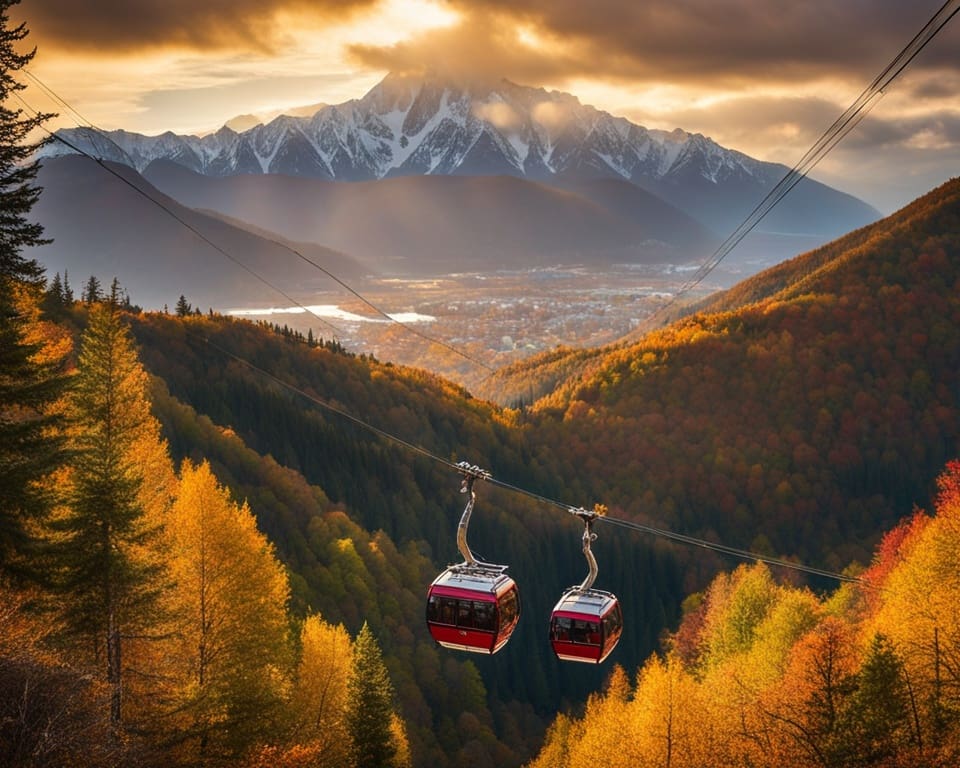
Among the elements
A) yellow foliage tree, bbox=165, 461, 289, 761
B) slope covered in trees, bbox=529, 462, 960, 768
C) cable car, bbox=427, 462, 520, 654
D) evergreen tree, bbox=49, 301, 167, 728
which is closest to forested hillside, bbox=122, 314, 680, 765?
yellow foliage tree, bbox=165, 461, 289, 761

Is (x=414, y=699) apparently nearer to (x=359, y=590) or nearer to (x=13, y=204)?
(x=359, y=590)

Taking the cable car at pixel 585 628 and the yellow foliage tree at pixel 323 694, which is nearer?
the cable car at pixel 585 628

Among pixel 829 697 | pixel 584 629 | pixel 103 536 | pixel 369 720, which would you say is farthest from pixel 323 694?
pixel 829 697

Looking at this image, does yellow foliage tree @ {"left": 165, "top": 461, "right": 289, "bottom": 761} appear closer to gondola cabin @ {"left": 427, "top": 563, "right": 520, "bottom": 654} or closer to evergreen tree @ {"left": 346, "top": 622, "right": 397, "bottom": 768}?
evergreen tree @ {"left": 346, "top": 622, "right": 397, "bottom": 768}

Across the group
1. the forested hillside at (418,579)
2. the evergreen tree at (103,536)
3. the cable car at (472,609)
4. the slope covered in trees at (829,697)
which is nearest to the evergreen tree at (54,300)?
the forested hillside at (418,579)

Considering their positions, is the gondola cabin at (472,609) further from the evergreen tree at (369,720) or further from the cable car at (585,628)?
the evergreen tree at (369,720)

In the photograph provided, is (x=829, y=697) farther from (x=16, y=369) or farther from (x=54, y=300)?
(x=54, y=300)

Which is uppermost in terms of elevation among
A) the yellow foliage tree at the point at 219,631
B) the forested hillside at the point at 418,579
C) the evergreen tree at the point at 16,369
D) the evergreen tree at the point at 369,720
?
the evergreen tree at the point at 16,369
